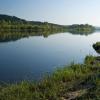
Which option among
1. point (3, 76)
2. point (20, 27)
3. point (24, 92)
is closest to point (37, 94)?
point (24, 92)

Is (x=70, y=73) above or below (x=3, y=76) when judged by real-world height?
above

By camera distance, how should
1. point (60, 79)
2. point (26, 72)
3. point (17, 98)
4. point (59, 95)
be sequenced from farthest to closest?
point (26, 72), point (60, 79), point (59, 95), point (17, 98)

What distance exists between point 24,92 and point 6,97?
3.42 ft

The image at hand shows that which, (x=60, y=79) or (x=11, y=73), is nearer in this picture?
(x=60, y=79)

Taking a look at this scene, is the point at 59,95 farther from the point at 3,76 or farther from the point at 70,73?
the point at 3,76

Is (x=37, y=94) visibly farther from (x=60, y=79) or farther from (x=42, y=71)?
(x=42, y=71)

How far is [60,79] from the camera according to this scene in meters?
13.7

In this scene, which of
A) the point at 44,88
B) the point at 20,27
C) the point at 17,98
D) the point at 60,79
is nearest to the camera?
the point at 17,98

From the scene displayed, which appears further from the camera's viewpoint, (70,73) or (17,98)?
(70,73)

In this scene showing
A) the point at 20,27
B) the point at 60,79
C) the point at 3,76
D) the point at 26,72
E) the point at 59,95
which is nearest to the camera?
the point at 59,95

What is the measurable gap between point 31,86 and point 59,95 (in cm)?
207

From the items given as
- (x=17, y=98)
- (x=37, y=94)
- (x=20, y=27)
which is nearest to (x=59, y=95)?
(x=37, y=94)

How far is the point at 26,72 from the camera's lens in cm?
2005

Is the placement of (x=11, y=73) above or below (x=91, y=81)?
below
